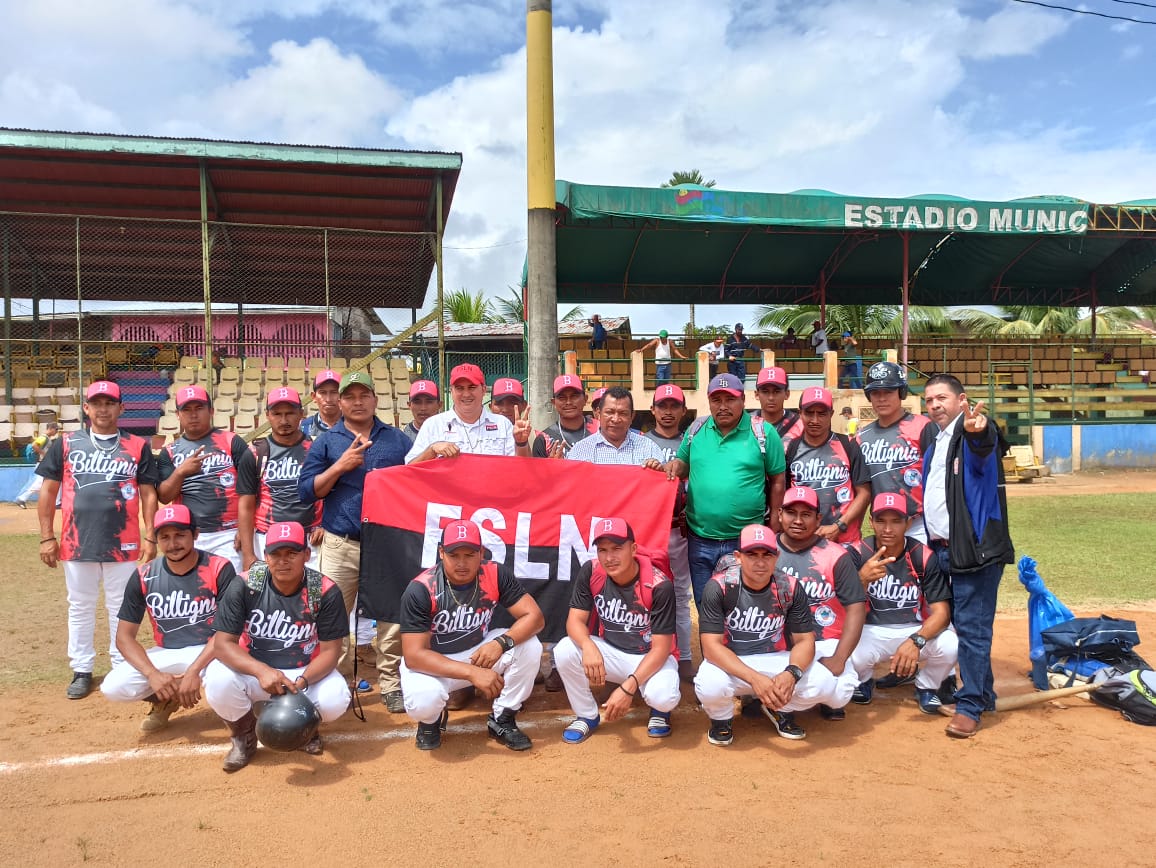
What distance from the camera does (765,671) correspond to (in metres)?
4.68

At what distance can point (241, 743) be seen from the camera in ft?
14.4

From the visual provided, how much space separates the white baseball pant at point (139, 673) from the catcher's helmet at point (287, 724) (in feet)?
2.58

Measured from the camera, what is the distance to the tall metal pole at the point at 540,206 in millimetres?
8156

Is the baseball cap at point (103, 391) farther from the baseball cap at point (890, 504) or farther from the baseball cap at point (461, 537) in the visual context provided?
the baseball cap at point (890, 504)

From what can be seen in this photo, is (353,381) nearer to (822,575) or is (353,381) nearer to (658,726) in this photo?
(658,726)

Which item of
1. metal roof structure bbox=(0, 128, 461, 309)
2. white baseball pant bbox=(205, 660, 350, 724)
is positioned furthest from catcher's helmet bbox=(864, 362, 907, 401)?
metal roof structure bbox=(0, 128, 461, 309)

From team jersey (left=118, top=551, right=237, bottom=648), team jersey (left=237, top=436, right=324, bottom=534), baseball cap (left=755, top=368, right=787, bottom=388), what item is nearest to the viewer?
team jersey (left=118, top=551, right=237, bottom=648)

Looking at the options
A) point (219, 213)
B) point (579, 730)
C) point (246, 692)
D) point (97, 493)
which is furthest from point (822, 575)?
point (219, 213)

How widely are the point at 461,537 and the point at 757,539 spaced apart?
1.70 meters

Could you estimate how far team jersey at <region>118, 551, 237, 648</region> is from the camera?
482 centimetres

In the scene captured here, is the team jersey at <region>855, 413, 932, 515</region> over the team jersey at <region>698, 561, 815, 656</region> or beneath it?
over

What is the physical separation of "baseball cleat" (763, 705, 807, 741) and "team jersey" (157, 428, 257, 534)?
13.1 ft

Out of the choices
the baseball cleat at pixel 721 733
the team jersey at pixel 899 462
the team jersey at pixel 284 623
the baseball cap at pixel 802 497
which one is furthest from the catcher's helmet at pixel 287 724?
the team jersey at pixel 899 462

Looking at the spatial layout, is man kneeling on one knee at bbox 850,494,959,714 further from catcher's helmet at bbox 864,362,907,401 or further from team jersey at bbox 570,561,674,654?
team jersey at bbox 570,561,674,654
